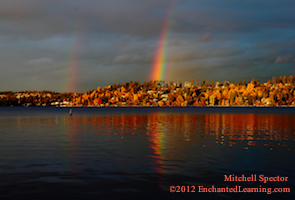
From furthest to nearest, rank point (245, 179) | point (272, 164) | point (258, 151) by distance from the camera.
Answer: point (258, 151)
point (272, 164)
point (245, 179)

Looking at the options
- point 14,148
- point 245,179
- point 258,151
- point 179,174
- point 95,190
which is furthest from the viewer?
point 14,148

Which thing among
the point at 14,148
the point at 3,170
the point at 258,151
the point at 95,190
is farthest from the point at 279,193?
the point at 14,148

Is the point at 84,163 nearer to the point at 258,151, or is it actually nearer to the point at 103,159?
the point at 103,159

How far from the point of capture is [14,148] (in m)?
33.6

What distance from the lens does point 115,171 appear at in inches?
860

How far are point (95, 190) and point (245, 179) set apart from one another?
432 inches

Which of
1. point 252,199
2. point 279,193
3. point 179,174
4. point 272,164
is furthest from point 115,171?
point 272,164

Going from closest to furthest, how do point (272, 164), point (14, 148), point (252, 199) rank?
point (252, 199) → point (272, 164) → point (14, 148)

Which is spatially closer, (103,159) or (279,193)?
(279,193)

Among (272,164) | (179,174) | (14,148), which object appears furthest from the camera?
(14,148)

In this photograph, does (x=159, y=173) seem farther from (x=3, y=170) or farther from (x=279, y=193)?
(x=3, y=170)

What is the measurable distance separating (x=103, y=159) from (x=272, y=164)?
640 inches

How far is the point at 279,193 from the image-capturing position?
16766mm

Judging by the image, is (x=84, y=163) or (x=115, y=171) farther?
(x=84, y=163)
